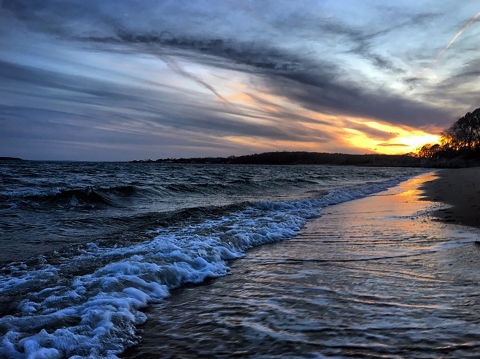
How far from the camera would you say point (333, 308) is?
3.54 meters

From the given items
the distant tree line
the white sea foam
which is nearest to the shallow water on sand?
the white sea foam

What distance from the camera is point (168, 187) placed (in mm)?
20281

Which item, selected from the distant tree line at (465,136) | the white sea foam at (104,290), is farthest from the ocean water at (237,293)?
the distant tree line at (465,136)

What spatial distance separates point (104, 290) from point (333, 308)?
2.65 metres

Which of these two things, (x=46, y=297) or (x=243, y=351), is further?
(x=46, y=297)

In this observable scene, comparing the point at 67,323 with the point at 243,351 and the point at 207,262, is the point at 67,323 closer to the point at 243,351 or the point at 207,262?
the point at 243,351

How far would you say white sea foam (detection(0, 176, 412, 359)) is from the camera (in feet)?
9.75

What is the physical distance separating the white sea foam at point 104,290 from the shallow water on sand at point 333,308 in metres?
0.28

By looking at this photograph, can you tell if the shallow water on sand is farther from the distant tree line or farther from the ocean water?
the distant tree line

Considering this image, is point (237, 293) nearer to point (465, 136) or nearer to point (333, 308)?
point (333, 308)

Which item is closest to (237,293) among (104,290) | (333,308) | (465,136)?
(333,308)

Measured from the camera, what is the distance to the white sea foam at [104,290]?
297 cm

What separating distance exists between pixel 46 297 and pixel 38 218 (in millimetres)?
7420

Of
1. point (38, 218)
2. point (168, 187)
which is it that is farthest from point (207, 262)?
point (168, 187)
